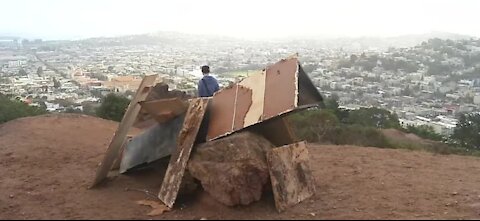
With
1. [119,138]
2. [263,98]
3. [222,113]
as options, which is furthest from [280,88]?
[119,138]

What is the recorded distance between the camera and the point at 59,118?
44.4 feet

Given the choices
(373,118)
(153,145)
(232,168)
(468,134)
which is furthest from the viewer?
(373,118)

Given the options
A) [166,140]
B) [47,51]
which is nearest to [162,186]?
[166,140]

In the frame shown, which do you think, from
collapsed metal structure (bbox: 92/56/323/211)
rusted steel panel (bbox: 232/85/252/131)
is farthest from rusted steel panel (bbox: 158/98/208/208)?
rusted steel panel (bbox: 232/85/252/131)

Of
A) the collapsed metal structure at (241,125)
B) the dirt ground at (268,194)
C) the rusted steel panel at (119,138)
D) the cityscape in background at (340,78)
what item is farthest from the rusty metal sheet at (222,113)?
the cityscape in background at (340,78)

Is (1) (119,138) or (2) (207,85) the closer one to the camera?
(1) (119,138)

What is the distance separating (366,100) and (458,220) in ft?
95.6

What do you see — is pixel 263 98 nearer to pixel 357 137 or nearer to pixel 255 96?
pixel 255 96

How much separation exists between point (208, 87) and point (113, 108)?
1007cm

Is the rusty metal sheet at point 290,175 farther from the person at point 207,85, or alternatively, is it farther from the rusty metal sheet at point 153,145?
the person at point 207,85

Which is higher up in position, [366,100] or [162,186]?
[162,186]

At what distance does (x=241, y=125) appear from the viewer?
6406 millimetres

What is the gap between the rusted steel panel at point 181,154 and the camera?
20.3 feet

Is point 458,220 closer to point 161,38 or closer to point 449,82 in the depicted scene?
Result: point 449,82
